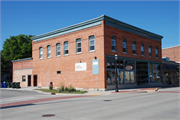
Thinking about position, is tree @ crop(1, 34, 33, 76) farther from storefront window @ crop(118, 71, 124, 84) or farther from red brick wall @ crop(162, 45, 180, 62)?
red brick wall @ crop(162, 45, 180, 62)

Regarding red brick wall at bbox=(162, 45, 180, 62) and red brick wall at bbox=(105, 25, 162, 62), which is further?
red brick wall at bbox=(162, 45, 180, 62)

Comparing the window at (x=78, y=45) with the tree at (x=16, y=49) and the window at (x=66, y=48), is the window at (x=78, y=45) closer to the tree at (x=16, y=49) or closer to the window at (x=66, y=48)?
the window at (x=66, y=48)

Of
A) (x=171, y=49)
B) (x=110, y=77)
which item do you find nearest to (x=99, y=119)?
(x=110, y=77)

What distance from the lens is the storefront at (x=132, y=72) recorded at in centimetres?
2498

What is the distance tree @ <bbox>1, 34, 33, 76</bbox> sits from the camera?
164 ft

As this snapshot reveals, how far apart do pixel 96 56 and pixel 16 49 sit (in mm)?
35055

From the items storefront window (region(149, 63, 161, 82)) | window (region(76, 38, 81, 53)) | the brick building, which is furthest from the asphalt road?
storefront window (region(149, 63, 161, 82))

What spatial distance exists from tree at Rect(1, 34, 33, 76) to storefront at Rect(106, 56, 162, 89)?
32.9m

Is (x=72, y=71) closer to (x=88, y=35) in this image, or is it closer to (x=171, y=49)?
(x=88, y=35)

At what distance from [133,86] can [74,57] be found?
10669mm

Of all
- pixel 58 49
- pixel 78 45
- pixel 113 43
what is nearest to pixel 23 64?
pixel 58 49

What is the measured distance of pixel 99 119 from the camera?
738 centimetres

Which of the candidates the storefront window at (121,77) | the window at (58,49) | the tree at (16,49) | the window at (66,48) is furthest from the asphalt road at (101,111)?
the tree at (16,49)

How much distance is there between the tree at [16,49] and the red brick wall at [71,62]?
17.8 m
